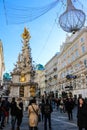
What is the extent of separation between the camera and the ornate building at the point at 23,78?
36.0 m

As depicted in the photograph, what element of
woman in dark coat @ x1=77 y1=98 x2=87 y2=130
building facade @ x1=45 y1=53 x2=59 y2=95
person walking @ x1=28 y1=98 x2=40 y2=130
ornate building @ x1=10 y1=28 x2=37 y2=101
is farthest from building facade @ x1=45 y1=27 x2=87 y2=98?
person walking @ x1=28 y1=98 x2=40 y2=130

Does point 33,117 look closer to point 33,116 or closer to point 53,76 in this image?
point 33,116

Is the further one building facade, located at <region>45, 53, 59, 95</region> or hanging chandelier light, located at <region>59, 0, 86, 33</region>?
building facade, located at <region>45, 53, 59, 95</region>

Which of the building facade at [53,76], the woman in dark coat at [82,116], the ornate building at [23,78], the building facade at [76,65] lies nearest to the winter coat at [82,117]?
the woman in dark coat at [82,116]

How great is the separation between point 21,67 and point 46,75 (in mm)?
50006

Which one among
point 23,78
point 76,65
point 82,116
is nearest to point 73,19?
point 82,116

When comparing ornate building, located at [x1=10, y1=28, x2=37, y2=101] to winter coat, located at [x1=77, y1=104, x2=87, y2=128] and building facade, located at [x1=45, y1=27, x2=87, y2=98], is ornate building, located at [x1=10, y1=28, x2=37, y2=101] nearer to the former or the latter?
building facade, located at [x1=45, y1=27, x2=87, y2=98]

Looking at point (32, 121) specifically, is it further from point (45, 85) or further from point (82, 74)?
point (45, 85)

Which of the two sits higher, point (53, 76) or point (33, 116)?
point (53, 76)

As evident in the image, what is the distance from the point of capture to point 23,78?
3728 centimetres

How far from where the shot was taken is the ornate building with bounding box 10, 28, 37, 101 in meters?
36.0


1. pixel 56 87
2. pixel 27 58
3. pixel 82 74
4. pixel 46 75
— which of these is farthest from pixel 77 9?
pixel 46 75

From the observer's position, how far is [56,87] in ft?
228

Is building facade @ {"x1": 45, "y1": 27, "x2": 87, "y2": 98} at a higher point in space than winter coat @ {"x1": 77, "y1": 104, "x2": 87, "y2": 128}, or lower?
higher
